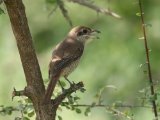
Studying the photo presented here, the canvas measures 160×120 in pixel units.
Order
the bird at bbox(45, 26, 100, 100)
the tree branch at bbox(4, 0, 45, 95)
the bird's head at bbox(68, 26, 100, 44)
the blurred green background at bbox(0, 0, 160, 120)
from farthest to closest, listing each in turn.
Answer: the blurred green background at bbox(0, 0, 160, 120)
the bird's head at bbox(68, 26, 100, 44)
the bird at bbox(45, 26, 100, 100)
the tree branch at bbox(4, 0, 45, 95)

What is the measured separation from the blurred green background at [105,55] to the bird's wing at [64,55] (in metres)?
0.98

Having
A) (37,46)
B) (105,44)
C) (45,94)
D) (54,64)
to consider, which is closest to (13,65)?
(37,46)

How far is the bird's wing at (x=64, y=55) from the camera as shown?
4.71 m

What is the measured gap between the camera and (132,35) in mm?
6984

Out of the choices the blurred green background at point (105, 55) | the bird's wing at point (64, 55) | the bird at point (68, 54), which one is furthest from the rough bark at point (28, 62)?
the blurred green background at point (105, 55)

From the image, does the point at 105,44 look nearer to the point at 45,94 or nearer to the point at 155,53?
the point at 155,53

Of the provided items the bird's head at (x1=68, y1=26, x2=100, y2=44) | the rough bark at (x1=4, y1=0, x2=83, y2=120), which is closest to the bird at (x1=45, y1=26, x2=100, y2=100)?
the bird's head at (x1=68, y1=26, x2=100, y2=44)

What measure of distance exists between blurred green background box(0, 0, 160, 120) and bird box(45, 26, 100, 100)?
2.09ft

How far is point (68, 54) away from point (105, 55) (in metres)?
1.71

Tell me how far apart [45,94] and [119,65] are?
361cm

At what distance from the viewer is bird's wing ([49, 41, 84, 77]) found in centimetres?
471

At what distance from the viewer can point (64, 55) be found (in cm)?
515

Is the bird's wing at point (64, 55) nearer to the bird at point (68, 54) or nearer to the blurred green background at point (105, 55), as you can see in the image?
the bird at point (68, 54)

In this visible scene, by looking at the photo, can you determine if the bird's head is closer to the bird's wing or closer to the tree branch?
the bird's wing
